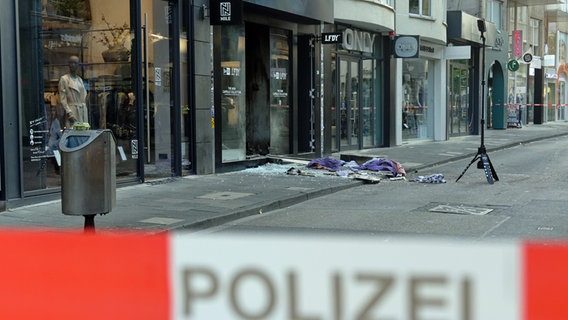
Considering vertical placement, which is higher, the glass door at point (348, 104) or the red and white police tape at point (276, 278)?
the glass door at point (348, 104)

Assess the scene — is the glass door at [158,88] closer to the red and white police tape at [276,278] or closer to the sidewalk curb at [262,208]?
the sidewalk curb at [262,208]

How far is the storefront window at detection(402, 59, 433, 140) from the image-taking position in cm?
2333

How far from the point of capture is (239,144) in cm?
1440

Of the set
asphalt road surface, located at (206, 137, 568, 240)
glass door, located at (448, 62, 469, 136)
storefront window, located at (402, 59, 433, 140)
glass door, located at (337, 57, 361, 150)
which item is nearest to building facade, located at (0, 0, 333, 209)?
glass door, located at (337, 57, 361, 150)

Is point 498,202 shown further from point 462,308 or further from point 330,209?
point 462,308

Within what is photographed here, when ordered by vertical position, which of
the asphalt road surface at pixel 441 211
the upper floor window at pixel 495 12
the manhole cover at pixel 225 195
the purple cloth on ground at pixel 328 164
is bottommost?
the asphalt road surface at pixel 441 211

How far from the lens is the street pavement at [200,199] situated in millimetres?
7941

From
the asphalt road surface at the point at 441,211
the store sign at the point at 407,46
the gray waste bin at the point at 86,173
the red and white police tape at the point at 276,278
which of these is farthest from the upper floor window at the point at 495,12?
the red and white police tape at the point at 276,278

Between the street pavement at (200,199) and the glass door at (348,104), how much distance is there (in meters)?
3.58

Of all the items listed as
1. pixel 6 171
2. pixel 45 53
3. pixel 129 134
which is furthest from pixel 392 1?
pixel 6 171

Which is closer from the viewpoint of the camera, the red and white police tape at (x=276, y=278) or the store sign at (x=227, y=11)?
the red and white police tape at (x=276, y=278)

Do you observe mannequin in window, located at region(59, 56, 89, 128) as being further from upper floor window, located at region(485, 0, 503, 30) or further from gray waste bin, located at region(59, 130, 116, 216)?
upper floor window, located at region(485, 0, 503, 30)

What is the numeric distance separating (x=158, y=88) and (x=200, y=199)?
318cm

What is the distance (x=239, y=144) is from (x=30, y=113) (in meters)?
5.87
